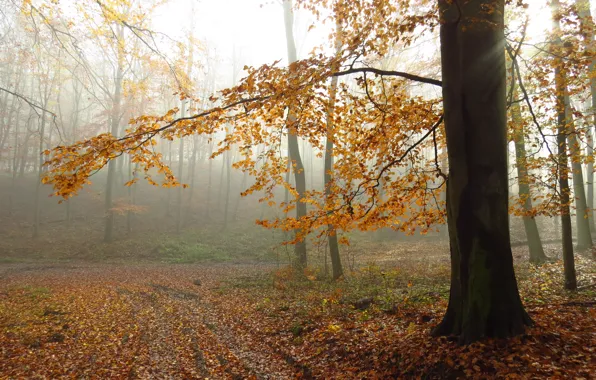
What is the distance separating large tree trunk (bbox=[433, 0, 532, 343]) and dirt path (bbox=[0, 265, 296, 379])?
300 cm

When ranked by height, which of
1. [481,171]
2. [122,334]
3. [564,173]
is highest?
[564,173]

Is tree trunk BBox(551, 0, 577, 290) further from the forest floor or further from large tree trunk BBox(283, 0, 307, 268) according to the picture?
large tree trunk BBox(283, 0, 307, 268)

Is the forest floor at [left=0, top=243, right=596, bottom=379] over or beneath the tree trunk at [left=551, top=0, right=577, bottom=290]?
beneath

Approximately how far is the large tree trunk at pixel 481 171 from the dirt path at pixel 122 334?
300cm

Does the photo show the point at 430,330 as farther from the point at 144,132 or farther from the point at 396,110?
the point at 144,132

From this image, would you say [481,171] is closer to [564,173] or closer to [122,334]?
[564,173]

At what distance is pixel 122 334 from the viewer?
7211mm

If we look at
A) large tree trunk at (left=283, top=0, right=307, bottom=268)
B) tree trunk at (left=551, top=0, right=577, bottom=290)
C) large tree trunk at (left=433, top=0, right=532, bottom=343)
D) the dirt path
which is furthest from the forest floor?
large tree trunk at (left=283, top=0, right=307, bottom=268)

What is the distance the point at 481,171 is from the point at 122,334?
725 centimetres

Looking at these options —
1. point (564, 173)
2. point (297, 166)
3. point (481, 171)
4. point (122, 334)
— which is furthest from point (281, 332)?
point (297, 166)

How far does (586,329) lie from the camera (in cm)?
457

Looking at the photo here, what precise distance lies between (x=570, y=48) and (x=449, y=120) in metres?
2.89

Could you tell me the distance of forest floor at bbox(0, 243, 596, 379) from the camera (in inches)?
167

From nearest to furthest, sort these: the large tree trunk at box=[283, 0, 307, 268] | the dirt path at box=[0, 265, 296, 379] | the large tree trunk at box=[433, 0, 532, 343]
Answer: the large tree trunk at box=[433, 0, 532, 343], the dirt path at box=[0, 265, 296, 379], the large tree trunk at box=[283, 0, 307, 268]
